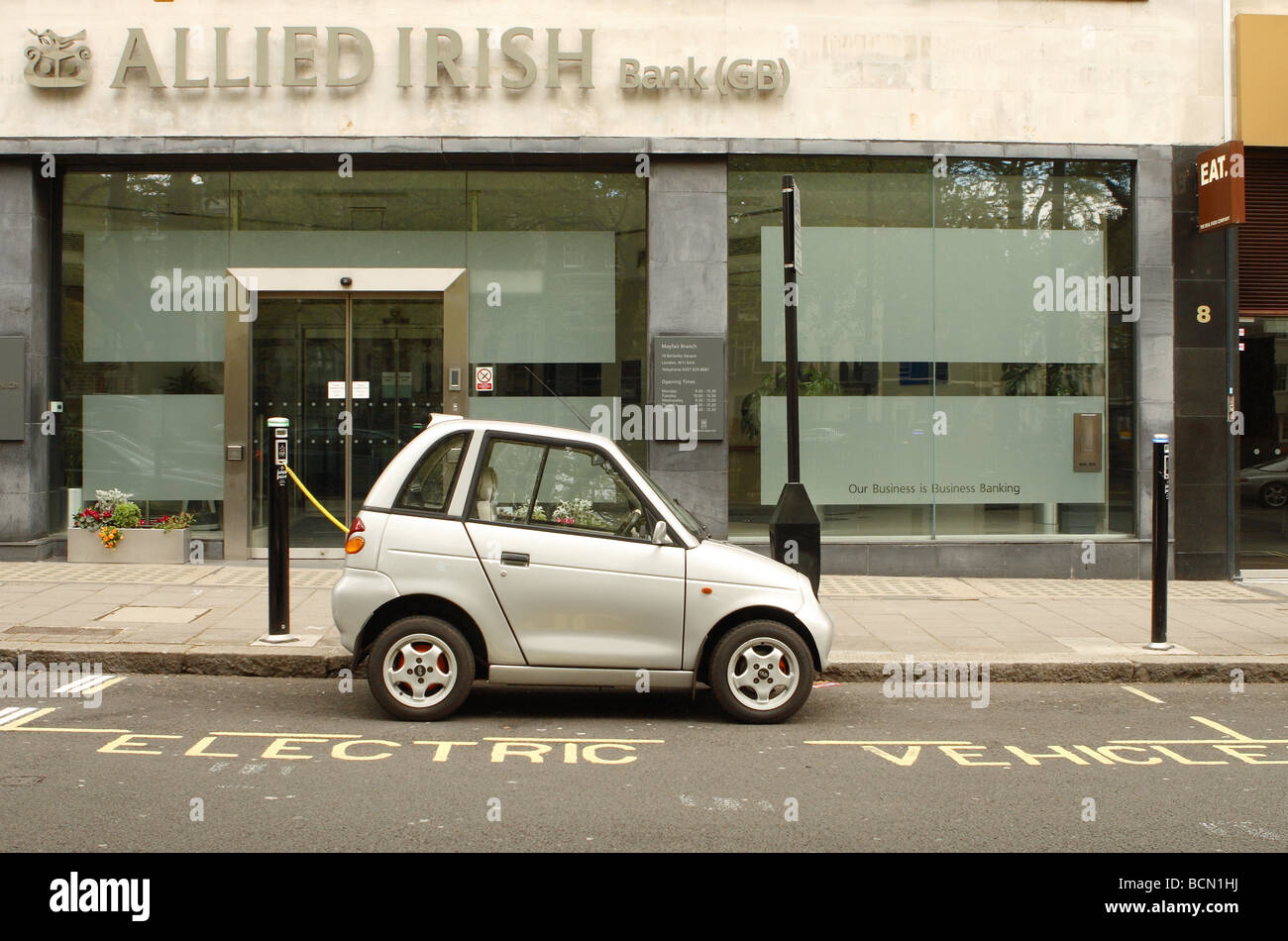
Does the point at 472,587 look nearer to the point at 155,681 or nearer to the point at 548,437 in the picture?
the point at 548,437

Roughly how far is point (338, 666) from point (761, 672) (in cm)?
319

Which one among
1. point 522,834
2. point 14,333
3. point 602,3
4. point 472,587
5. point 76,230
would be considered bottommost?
point 522,834

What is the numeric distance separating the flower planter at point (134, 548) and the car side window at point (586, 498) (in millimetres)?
7427

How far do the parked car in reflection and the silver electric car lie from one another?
8.67 m

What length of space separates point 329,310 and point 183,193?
217 centimetres

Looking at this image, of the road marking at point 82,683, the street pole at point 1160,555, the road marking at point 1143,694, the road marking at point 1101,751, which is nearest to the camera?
the road marking at point 1101,751

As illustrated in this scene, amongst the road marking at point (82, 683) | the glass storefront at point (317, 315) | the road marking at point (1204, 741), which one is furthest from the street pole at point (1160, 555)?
the road marking at point (82, 683)

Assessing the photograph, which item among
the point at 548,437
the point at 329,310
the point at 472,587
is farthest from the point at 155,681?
the point at 329,310

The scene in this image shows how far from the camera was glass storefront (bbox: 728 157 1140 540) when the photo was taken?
13.0 meters

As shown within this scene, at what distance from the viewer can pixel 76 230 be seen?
516 inches

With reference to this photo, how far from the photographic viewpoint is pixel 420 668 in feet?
22.1

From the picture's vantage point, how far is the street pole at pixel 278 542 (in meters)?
8.57

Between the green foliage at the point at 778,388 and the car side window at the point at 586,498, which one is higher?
the green foliage at the point at 778,388

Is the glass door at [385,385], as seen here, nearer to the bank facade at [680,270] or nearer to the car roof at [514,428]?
the bank facade at [680,270]
